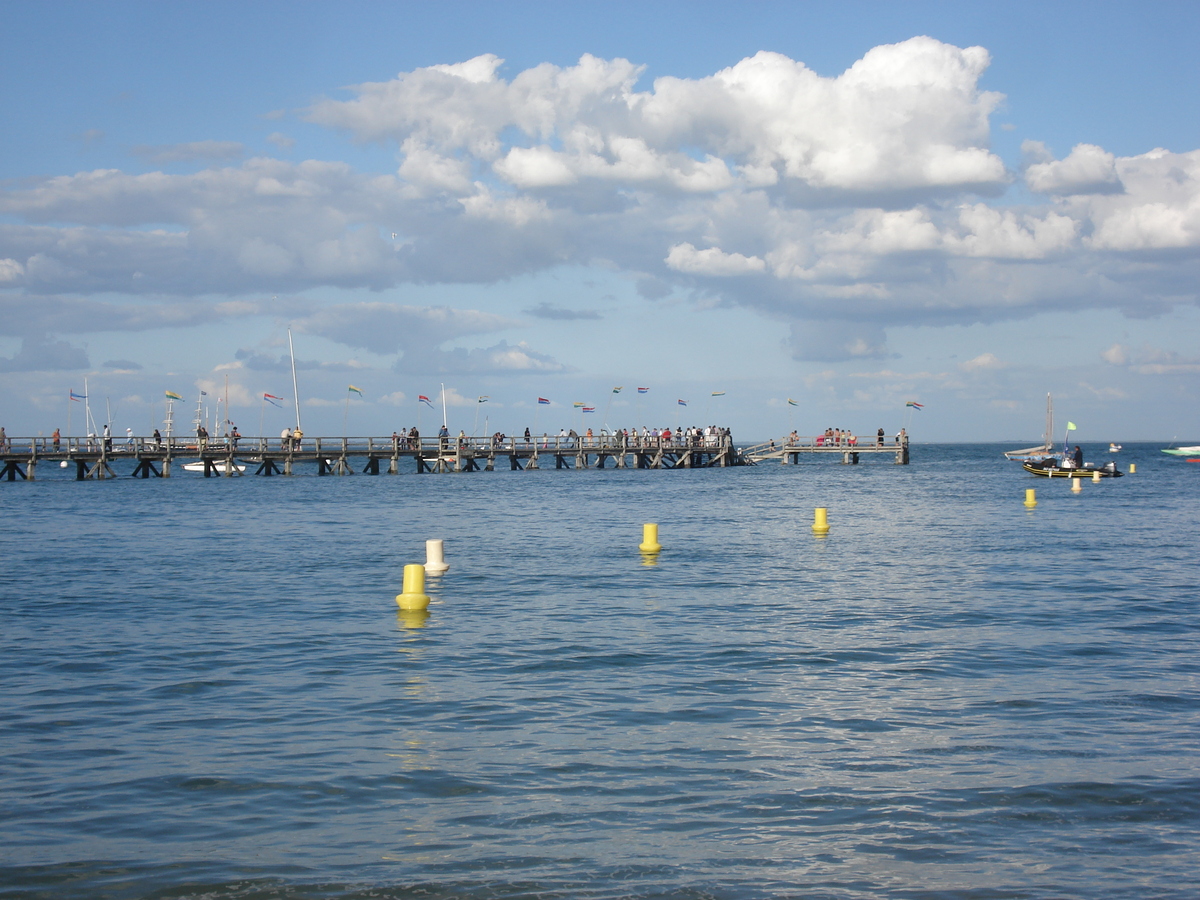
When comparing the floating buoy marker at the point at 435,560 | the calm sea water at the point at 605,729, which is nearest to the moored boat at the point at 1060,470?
the calm sea water at the point at 605,729

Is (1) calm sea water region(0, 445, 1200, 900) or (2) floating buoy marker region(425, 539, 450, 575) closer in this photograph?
(1) calm sea water region(0, 445, 1200, 900)

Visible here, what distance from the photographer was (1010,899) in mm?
6246

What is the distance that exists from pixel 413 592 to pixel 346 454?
2094 inches

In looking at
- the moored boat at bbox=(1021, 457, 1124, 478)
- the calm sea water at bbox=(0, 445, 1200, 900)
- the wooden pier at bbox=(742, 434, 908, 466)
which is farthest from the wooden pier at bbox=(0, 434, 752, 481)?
the calm sea water at bbox=(0, 445, 1200, 900)

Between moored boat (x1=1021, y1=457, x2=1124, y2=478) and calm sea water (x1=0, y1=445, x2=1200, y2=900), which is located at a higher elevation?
moored boat (x1=1021, y1=457, x2=1124, y2=478)

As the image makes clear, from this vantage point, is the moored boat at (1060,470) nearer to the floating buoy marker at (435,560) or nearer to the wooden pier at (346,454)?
the wooden pier at (346,454)

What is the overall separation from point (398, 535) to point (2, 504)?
23493 millimetres

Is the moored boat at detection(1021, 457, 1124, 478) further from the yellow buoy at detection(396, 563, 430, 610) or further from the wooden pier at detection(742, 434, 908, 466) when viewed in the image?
the yellow buoy at detection(396, 563, 430, 610)

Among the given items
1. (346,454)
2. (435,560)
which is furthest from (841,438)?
(435,560)

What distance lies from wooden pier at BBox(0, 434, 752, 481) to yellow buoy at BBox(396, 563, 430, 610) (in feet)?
165

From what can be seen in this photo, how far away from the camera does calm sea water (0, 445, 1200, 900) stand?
6824mm

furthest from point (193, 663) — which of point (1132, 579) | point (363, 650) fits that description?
point (1132, 579)

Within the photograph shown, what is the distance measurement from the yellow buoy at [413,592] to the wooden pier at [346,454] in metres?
50.3

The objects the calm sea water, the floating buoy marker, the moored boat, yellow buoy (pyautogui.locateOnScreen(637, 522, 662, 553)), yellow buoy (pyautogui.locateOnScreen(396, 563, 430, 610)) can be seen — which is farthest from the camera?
the moored boat
